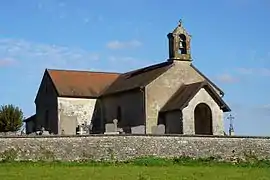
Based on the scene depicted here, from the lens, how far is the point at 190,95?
47.6 metres

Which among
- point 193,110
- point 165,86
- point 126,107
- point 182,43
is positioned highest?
point 182,43

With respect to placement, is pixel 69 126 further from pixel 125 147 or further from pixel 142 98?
pixel 125 147

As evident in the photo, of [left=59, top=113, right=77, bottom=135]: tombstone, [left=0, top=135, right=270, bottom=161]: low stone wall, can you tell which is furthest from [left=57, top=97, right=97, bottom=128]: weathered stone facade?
[left=0, top=135, right=270, bottom=161]: low stone wall

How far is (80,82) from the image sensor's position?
5656 cm

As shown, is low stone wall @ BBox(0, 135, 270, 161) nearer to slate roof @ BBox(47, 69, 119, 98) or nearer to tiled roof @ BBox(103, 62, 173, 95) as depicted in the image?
tiled roof @ BBox(103, 62, 173, 95)

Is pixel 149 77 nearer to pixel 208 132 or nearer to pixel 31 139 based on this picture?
pixel 208 132

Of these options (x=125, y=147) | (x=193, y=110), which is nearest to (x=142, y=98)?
(x=193, y=110)

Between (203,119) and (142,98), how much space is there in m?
5.59

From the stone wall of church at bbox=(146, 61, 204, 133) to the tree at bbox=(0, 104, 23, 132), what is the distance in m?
18.0

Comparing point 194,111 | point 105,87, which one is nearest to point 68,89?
point 105,87

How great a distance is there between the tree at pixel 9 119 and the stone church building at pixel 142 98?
2651 mm

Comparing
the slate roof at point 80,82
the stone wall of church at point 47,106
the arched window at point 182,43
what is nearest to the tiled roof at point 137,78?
the slate roof at point 80,82

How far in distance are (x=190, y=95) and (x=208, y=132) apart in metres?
4.18

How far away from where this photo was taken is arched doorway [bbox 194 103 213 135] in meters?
49.4
